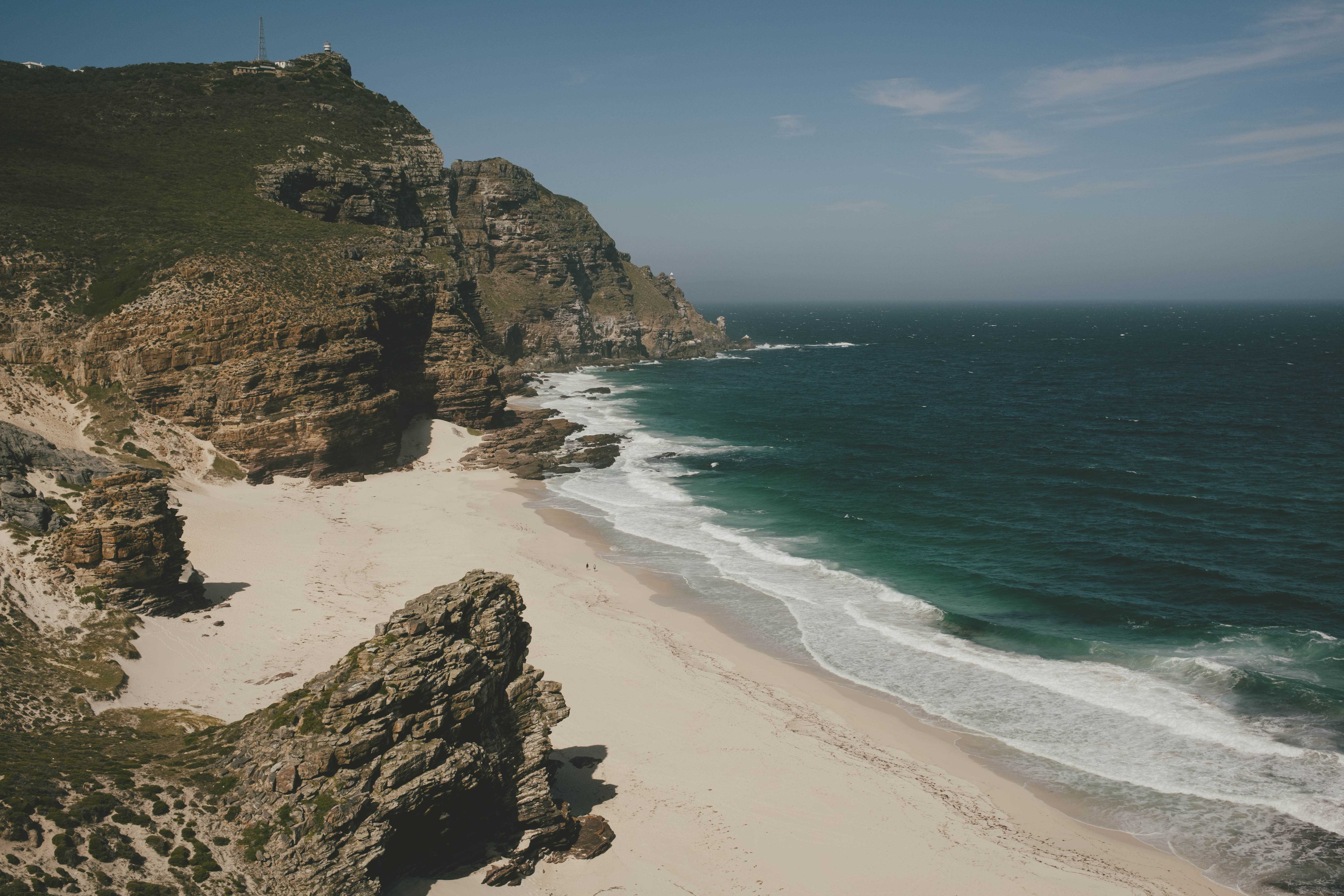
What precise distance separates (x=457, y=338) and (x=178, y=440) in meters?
24.8

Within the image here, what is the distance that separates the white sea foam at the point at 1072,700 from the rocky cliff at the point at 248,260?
27500 millimetres

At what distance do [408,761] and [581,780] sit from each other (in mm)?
7386

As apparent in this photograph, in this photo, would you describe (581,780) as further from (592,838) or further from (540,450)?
(540,450)

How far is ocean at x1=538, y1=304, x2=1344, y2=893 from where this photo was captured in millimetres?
23578

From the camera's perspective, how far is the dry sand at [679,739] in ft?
60.3

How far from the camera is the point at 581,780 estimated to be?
2108 centimetres

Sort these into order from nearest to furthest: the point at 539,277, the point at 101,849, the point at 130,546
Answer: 1. the point at 101,849
2. the point at 130,546
3. the point at 539,277

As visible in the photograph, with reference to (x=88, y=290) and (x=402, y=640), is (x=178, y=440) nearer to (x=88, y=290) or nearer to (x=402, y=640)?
(x=88, y=290)

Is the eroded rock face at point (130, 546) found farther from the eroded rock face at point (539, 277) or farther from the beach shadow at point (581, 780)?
the eroded rock face at point (539, 277)

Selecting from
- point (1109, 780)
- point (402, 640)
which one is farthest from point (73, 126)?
point (1109, 780)

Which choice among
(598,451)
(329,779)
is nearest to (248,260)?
(598,451)

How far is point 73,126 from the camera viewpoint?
68.2 meters

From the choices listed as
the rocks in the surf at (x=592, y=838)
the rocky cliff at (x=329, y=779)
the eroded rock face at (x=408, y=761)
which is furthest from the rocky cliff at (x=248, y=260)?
the rocks in the surf at (x=592, y=838)

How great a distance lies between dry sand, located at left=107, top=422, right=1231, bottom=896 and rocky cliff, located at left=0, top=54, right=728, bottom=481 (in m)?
10.5
